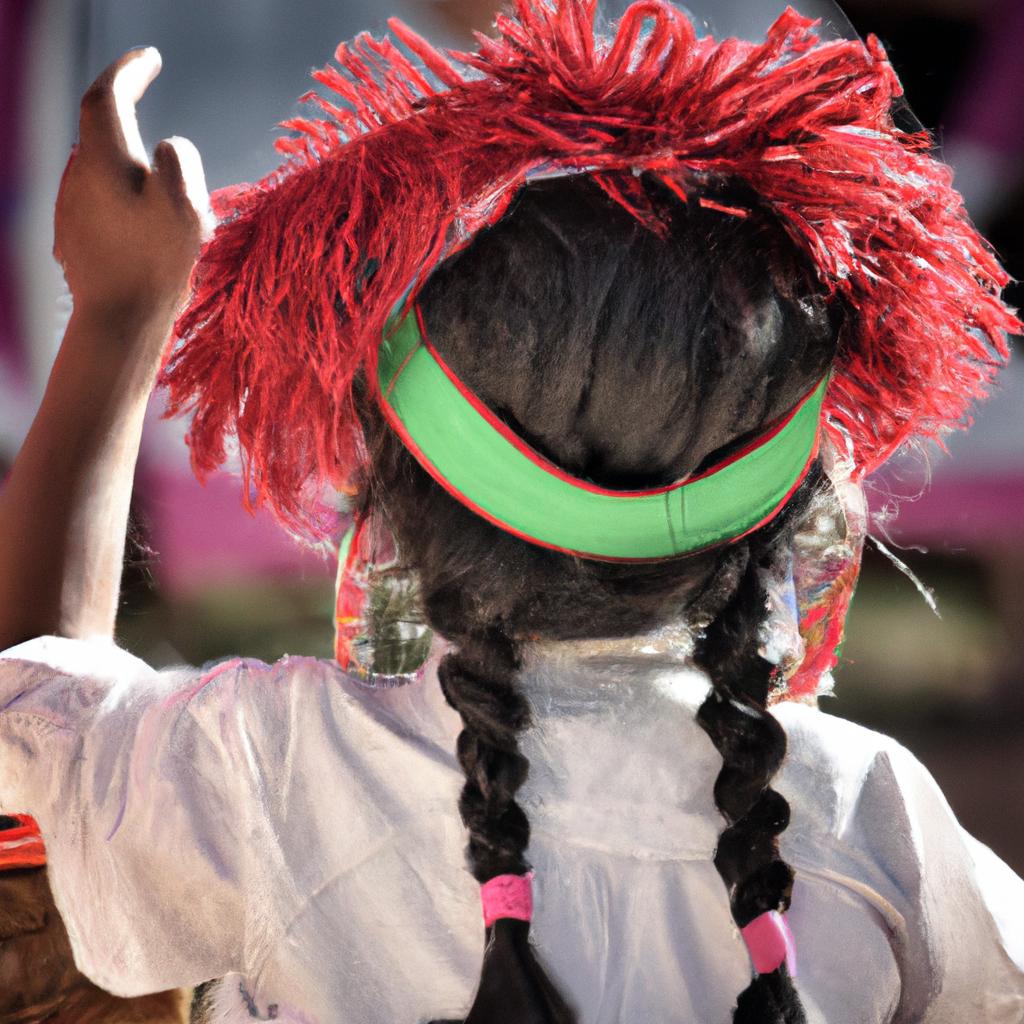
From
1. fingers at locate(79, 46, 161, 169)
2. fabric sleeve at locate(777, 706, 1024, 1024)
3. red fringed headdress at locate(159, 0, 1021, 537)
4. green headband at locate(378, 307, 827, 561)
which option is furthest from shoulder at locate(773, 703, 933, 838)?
fingers at locate(79, 46, 161, 169)

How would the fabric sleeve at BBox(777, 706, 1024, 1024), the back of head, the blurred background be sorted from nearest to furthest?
the back of head → the fabric sleeve at BBox(777, 706, 1024, 1024) → the blurred background

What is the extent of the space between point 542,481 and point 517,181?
18cm

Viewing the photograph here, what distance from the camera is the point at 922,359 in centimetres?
84

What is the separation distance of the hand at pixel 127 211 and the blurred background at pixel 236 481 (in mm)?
184

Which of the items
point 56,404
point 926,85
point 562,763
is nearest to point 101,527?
point 56,404

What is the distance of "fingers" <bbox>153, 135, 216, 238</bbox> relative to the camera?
34.8 inches

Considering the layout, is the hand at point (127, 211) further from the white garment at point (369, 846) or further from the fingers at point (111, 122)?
the white garment at point (369, 846)

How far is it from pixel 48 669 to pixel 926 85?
1.62 m

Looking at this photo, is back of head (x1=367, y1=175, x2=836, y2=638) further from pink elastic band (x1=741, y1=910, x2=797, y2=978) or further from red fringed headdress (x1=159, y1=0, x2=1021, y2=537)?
pink elastic band (x1=741, y1=910, x2=797, y2=978)

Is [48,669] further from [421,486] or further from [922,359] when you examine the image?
[922,359]

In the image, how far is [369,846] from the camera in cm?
76

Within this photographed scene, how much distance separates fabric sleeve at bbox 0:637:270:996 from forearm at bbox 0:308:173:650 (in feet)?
0.26

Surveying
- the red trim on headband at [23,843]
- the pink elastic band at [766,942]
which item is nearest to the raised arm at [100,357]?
the red trim on headband at [23,843]

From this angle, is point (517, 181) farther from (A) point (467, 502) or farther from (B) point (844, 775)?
(B) point (844, 775)
